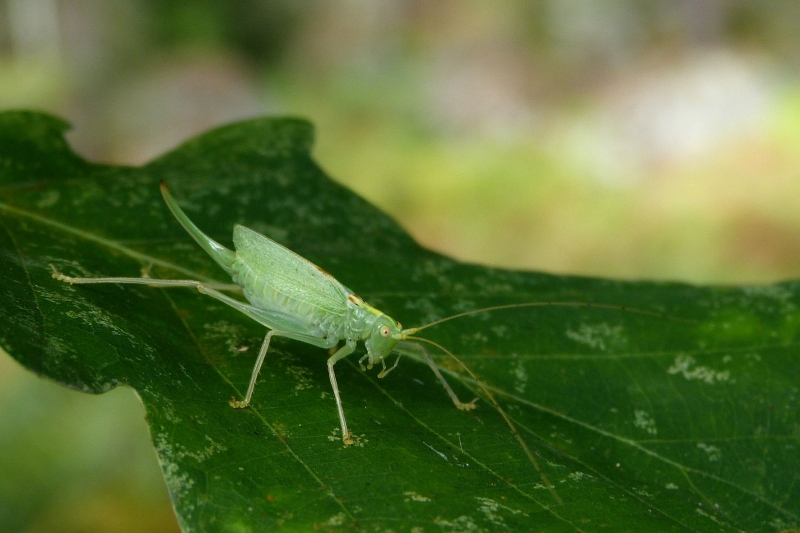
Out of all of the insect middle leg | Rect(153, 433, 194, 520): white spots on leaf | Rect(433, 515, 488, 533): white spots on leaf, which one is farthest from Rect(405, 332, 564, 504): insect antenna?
Rect(153, 433, 194, 520): white spots on leaf

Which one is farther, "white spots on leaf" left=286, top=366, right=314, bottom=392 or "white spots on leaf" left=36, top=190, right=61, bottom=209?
"white spots on leaf" left=36, top=190, right=61, bottom=209

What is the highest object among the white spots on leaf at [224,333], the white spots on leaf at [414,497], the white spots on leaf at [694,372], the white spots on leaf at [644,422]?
the white spots on leaf at [694,372]

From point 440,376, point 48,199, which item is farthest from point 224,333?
point 48,199

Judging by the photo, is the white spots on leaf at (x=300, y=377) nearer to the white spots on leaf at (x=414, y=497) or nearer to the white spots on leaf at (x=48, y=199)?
the white spots on leaf at (x=414, y=497)

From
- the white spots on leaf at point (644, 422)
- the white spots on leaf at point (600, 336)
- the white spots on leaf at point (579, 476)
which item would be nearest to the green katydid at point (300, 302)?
the white spots on leaf at point (600, 336)

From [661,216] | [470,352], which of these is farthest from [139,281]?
[661,216]

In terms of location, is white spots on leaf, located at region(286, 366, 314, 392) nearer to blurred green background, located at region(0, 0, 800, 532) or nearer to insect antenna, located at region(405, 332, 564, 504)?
insect antenna, located at region(405, 332, 564, 504)
